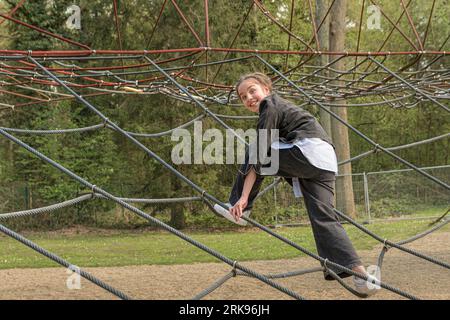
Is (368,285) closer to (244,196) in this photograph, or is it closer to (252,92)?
(244,196)

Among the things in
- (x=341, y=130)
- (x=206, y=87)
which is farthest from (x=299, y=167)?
(x=341, y=130)

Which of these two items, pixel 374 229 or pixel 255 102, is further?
pixel 374 229

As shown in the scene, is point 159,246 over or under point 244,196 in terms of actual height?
under

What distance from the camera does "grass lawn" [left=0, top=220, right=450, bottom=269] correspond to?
8.51m

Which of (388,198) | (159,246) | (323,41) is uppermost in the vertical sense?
(323,41)

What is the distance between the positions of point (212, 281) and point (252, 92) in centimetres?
362

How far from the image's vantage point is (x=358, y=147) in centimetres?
2150

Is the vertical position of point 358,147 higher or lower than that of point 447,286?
higher

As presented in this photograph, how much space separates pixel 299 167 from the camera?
3193 mm

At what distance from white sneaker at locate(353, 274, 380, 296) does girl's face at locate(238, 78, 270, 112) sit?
1.09 m

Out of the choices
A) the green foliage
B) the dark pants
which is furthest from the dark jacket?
the green foliage

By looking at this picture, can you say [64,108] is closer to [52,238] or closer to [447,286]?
[52,238]

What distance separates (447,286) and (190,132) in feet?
28.7
